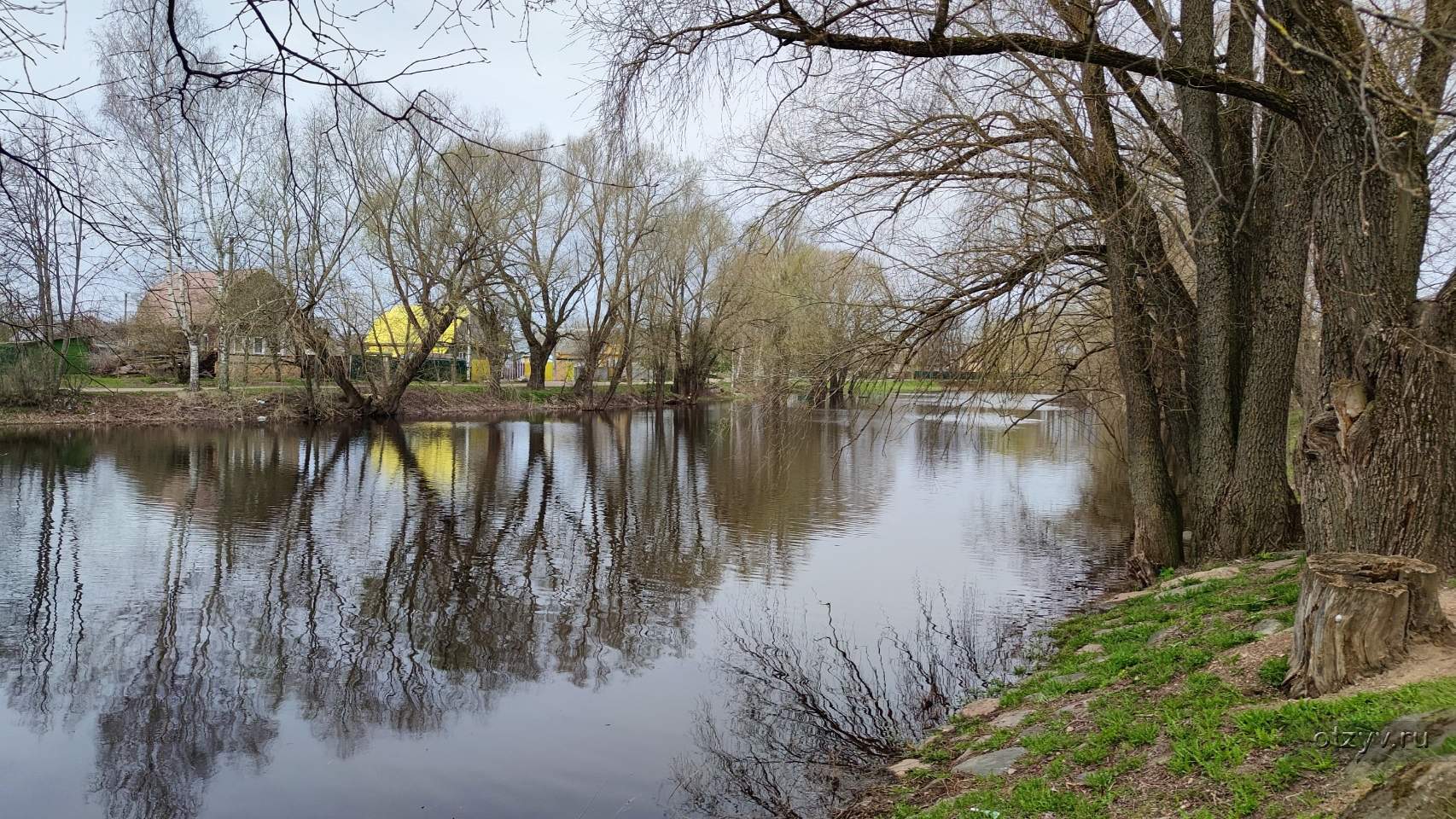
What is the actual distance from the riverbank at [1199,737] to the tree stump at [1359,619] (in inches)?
3.9

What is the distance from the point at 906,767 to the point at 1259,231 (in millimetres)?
6522

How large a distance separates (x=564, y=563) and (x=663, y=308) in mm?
33113

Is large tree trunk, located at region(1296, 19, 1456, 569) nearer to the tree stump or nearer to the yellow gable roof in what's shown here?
the tree stump

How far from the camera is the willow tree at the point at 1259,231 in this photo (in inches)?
198

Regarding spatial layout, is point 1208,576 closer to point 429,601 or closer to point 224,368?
point 429,601

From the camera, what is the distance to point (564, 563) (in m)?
12.3

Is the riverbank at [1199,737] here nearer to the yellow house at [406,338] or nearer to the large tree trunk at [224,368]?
the yellow house at [406,338]

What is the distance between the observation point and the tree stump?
4.18 metres

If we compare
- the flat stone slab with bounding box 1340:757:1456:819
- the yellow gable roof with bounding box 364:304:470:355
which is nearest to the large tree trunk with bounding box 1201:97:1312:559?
the flat stone slab with bounding box 1340:757:1456:819

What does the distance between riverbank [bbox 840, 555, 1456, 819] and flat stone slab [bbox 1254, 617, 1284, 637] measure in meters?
0.02

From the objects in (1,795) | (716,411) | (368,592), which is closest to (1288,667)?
(1,795)

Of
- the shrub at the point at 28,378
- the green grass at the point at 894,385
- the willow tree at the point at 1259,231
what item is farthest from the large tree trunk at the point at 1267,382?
the shrub at the point at 28,378

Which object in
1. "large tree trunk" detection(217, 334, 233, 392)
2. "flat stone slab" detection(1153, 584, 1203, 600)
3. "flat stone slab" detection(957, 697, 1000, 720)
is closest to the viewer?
"flat stone slab" detection(957, 697, 1000, 720)

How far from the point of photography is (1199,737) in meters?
4.21
